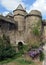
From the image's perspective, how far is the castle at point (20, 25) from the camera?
40.6 m

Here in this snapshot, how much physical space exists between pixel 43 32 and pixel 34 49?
1106 cm

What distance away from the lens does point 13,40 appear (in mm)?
41156

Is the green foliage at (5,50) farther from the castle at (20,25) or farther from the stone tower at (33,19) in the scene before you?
the stone tower at (33,19)

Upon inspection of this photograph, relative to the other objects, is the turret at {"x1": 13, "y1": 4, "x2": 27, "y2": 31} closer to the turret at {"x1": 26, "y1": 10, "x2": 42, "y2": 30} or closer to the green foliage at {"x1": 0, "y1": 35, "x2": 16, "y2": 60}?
the turret at {"x1": 26, "y1": 10, "x2": 42, "y2": 30}

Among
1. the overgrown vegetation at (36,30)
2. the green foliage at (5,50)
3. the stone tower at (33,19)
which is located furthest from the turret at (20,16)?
the green foliage at (5,50)

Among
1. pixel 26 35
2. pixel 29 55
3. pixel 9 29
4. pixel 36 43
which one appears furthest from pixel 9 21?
pixel 29 55

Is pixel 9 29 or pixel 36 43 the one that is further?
pixel 9 29

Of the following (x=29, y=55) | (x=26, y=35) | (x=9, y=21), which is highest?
(x=9, y=21)

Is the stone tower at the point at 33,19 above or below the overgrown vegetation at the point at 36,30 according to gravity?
above

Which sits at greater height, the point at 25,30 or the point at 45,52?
the point at 25,30

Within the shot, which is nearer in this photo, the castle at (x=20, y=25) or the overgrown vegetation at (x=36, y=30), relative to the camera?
the overgrown vegetation at (x=36, y=30)

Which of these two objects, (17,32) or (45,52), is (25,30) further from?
(45,52)

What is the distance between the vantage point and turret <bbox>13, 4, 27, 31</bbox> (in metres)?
45.5

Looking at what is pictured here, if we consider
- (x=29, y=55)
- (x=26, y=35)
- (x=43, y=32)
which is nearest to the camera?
(x=29, y=55)
